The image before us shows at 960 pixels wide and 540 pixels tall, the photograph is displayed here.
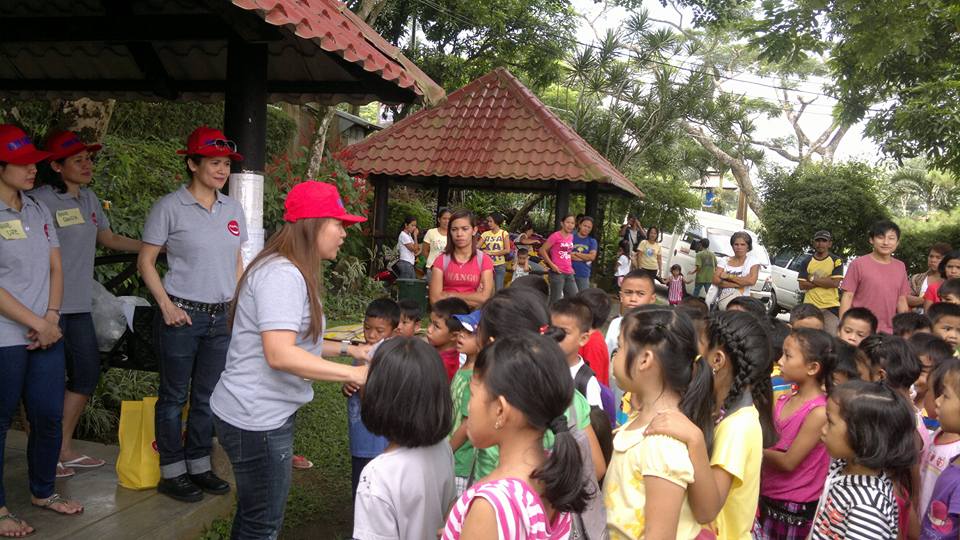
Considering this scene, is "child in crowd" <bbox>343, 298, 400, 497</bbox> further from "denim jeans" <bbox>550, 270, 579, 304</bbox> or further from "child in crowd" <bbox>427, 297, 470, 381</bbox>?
"denim jeans" <bbox>550, 270, 579, 304</bbox>

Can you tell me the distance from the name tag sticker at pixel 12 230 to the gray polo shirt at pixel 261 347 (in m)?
1.22

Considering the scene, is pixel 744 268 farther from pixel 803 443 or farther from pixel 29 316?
pixel 29 316

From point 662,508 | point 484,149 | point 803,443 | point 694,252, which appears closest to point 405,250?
point 484,149

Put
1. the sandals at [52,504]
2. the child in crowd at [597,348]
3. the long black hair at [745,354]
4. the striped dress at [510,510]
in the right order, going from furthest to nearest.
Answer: the child in crowd at [597,348] → the sandals at [52,504] → the long black hair at [745,354] → the striped dress at [510,510]

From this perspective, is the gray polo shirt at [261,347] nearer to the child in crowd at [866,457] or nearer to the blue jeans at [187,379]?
the blue jeans at [187,379]

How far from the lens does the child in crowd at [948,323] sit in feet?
14.7

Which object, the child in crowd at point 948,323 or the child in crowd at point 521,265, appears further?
the child in crowd at point 521,265

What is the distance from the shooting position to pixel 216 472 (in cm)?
415

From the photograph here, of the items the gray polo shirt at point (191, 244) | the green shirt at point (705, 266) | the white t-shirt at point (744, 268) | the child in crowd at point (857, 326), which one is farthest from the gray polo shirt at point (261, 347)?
the green shirt at point (705, 266)

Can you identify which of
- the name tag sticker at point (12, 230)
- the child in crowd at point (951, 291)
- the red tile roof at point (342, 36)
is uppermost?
the red tile roof at point (342, 36)

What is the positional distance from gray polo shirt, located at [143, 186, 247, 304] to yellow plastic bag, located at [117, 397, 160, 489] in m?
0.71

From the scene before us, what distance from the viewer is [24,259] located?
3201 mm

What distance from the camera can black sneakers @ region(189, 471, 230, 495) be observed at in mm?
3832

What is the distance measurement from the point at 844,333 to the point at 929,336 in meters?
0.54
